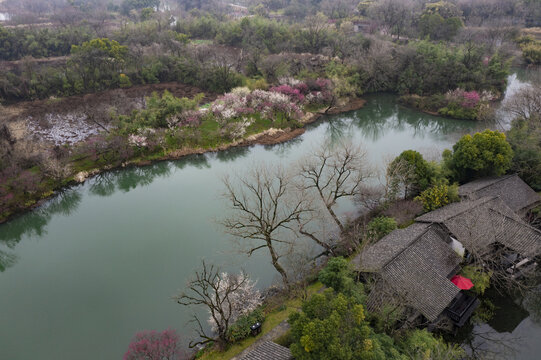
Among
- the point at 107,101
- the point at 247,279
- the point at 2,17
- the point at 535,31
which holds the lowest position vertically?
the point at 247,279

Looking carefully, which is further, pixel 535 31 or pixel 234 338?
pixel 535 31

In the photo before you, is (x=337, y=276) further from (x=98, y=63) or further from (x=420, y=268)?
(x=98, y=63)

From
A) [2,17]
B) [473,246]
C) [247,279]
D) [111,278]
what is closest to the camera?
[473,246]

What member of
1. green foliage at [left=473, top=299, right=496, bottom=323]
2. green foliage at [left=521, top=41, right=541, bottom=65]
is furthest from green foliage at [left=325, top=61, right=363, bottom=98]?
green foliage at [left=473, top=299, right=496, bottom=323]

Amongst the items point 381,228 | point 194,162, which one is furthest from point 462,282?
point 194,162

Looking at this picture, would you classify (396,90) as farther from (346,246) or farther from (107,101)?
(107,101)

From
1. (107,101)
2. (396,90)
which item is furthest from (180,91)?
(396,90)

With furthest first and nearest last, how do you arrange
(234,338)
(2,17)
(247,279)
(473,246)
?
(2,17) < (247,279) < (473,246) < (234,338)
